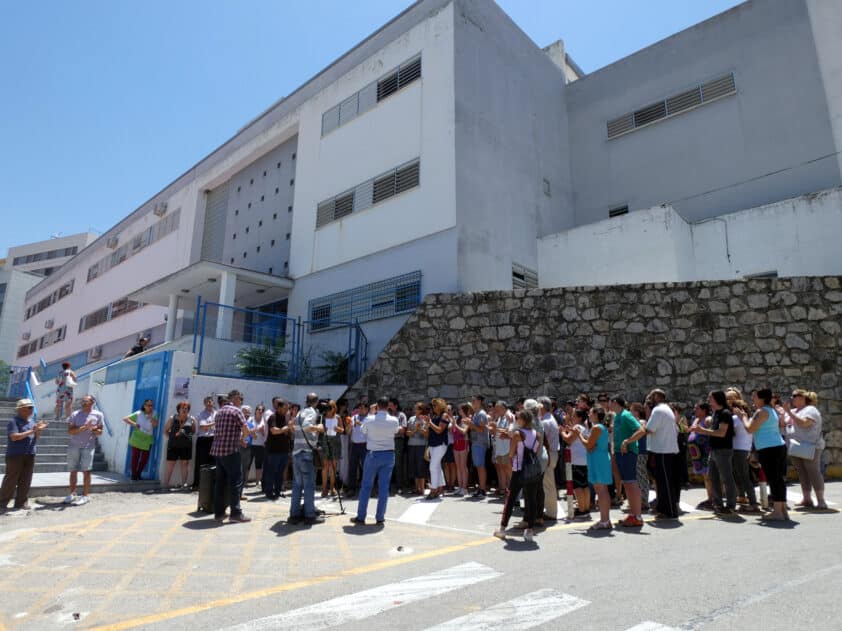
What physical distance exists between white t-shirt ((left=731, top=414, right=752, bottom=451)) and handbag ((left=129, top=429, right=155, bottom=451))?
33.0ft

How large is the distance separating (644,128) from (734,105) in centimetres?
262

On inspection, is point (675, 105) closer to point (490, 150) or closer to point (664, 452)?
point (490, 150)

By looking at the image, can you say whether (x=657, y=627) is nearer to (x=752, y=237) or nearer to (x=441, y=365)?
(x=441, y=365)

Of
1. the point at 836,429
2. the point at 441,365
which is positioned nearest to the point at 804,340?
the point at 836,429

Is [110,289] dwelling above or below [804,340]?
above

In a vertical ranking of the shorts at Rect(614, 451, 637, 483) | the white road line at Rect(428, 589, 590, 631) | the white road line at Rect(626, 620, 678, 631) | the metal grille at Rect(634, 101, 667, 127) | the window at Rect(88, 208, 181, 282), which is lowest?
the white road line at Rect(428, 589, 590, 631)

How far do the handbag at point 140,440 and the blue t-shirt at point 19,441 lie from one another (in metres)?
2.38

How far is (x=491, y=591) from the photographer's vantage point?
4320mm

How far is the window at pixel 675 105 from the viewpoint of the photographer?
16.5m

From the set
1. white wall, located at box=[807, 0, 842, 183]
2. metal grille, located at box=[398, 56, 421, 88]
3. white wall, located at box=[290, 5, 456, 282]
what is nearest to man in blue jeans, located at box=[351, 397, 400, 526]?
white wall, located at box=[290, 5, 456, 282]

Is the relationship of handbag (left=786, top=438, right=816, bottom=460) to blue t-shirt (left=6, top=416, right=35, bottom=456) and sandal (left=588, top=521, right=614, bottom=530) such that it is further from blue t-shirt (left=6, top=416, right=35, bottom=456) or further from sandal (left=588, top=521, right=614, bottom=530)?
blue t-shirt (left=6, top=416, right=35, bottom=456)

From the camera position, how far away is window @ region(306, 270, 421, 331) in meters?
15.2

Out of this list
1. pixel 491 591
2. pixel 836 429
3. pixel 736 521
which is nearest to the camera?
pixel 491 591

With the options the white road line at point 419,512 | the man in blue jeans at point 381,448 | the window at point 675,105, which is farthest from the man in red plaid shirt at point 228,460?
the window at point 675,105
